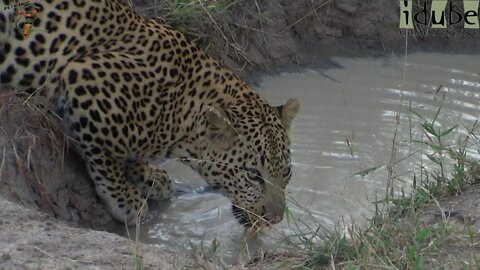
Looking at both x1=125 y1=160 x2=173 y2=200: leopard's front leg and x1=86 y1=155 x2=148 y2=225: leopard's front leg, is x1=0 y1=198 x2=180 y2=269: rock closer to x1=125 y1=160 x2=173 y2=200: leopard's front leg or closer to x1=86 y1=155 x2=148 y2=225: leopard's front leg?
x1=86 y1=155 x2=148 y2=225: leopard's front leg

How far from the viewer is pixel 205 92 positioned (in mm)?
6348

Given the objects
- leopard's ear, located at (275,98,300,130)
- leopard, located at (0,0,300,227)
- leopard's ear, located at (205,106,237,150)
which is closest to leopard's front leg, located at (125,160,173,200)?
leopard, located at (0,0,300,227)

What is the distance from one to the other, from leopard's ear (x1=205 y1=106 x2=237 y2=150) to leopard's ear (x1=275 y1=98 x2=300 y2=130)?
466 mm

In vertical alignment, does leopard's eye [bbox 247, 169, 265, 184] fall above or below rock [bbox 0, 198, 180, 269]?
below

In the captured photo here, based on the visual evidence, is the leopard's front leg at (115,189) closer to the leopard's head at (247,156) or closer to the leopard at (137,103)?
the leopard at (137,103)

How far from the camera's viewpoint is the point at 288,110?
646 cm

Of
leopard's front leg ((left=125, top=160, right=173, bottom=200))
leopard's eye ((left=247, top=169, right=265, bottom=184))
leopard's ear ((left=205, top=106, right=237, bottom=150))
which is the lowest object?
leopard's front leg ((left=125, top=160, right=173, bottom=200))

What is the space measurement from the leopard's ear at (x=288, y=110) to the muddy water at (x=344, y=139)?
1.72 ft

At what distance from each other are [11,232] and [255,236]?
1963 millimetres

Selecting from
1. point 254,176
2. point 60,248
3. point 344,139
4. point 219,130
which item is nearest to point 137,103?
point 219,130

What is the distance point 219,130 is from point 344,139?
1890 millimetres

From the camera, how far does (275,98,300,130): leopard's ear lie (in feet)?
21.1

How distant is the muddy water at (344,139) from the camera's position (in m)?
6.24

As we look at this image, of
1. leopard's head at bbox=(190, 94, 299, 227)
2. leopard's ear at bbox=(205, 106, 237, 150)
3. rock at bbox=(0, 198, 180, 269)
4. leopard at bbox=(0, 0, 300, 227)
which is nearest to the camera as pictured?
rock at bbox=(0, 198, 180, 269)
